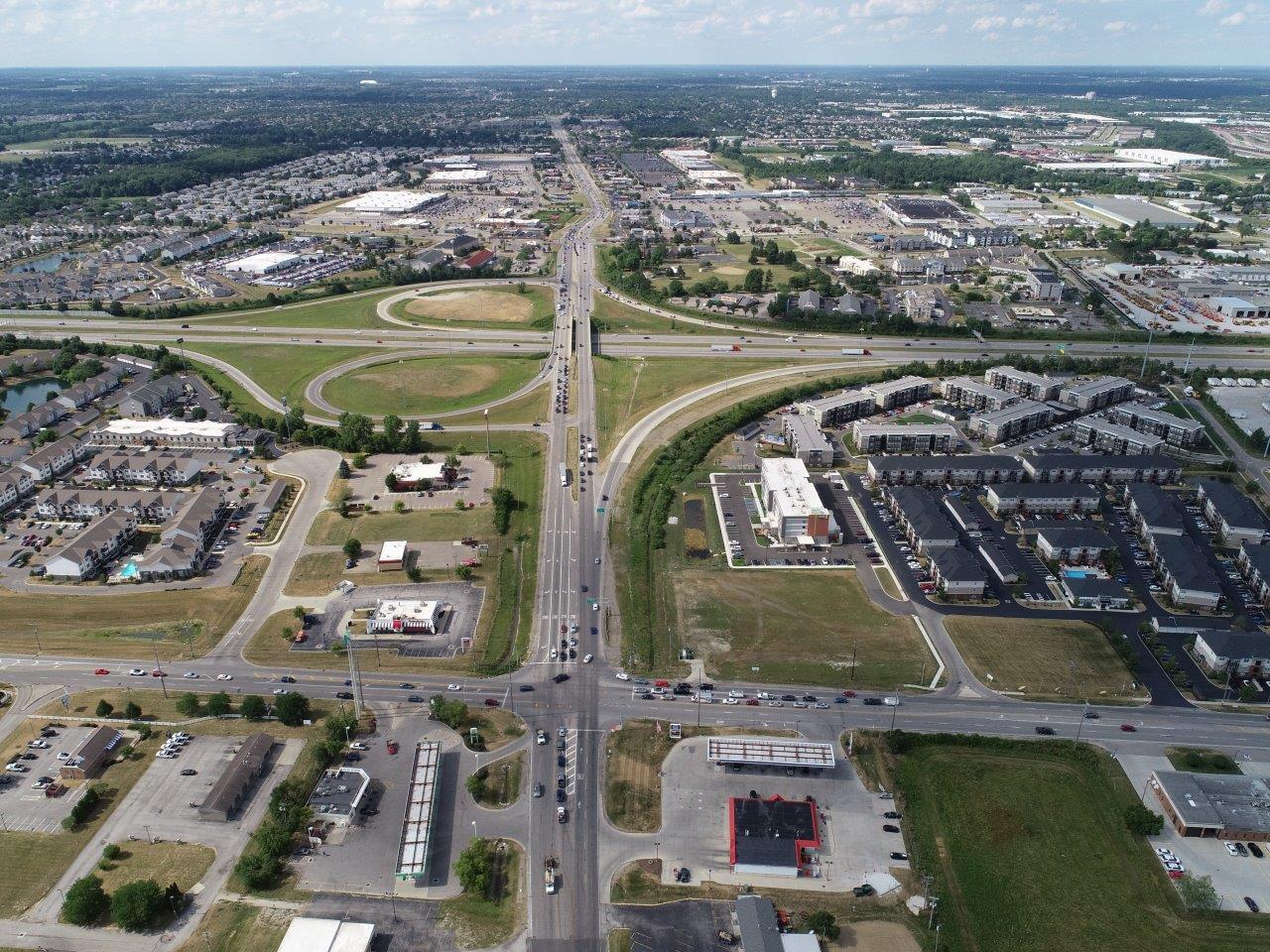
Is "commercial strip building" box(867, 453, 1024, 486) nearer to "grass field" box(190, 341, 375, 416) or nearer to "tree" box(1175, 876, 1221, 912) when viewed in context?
"tree" box(1175, 876, 1221, 912)

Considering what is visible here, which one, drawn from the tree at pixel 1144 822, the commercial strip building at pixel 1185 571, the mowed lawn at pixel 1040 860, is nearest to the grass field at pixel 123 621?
the mowed lawn at pixel 1040 860

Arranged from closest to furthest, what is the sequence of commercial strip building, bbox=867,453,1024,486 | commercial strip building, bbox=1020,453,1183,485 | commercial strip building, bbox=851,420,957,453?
commercial strip building, bbox=1020,453,1183,485, commercial strip building, bbox=867,453,1024,486, commercial strip building, bbox=851,420,957,453

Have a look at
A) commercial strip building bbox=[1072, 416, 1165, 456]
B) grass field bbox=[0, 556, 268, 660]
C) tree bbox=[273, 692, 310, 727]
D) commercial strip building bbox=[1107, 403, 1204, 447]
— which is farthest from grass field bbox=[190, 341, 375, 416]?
commercial strip building bbox=[1107, 403, 1204, 447]

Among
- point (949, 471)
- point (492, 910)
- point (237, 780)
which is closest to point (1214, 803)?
point (492, 910)

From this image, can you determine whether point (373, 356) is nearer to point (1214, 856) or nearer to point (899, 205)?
point (1214, 856)

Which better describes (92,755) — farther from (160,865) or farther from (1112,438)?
(1112,438)

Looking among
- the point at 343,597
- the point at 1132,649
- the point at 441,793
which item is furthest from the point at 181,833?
the point at 1132,649
